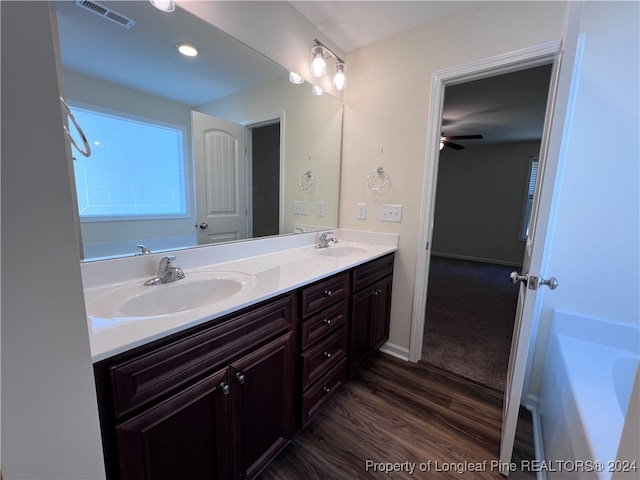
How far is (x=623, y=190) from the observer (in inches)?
52.2

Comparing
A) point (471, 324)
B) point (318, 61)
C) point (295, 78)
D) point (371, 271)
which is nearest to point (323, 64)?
point (318, 61)

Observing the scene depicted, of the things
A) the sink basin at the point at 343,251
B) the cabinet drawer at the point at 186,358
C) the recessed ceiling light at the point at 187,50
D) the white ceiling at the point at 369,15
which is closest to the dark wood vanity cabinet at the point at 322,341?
the cabinet drawer at the point at 186,358

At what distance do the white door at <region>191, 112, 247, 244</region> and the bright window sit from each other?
0.32 feet

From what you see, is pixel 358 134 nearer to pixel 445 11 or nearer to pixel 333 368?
pixel 445 11

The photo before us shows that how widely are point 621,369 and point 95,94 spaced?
2.61 meters

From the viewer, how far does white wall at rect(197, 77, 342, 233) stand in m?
1.57

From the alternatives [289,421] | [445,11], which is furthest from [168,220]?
[445,11]

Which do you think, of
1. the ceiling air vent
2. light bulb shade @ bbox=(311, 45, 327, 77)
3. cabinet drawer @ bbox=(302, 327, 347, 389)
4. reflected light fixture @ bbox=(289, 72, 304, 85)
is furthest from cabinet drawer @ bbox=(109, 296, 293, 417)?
light bulb shade @ bbox=(311, 45, 327, 77)

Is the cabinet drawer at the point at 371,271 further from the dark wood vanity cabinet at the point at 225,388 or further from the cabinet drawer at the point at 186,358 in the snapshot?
the cabinet drawer at the point at 186,358

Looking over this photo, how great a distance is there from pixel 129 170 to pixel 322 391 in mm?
1397

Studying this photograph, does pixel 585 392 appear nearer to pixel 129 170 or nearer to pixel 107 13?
pixel 129 170

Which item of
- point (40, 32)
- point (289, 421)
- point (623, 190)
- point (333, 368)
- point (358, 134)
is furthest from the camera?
point (358, 134)

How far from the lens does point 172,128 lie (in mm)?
1244

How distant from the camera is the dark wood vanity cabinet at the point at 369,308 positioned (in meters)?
1.65
